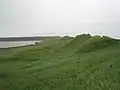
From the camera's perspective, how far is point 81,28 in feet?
8.90

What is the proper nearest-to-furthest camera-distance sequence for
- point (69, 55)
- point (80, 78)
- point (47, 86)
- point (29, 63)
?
point (47, 86), point (80, 78), point (29, 63), point (69, 55)

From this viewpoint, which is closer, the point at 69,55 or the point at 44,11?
the point at 69,55

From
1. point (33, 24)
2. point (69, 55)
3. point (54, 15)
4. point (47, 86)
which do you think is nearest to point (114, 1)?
point (54, 15)

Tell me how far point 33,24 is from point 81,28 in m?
0.59

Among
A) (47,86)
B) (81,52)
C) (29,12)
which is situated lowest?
(47,86)

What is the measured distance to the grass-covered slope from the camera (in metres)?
1.24

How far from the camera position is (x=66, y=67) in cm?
152

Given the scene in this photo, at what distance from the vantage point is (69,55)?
1796 millimetres

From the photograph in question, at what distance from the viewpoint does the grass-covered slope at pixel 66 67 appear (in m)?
1.24

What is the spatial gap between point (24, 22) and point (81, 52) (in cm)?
100

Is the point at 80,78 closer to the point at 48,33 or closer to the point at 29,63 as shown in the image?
the point at 29,63

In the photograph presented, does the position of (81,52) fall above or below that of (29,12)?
below

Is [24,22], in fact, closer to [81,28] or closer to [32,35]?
[32,35]

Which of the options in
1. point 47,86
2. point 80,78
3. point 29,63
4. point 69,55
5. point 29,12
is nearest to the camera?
point 47,86
